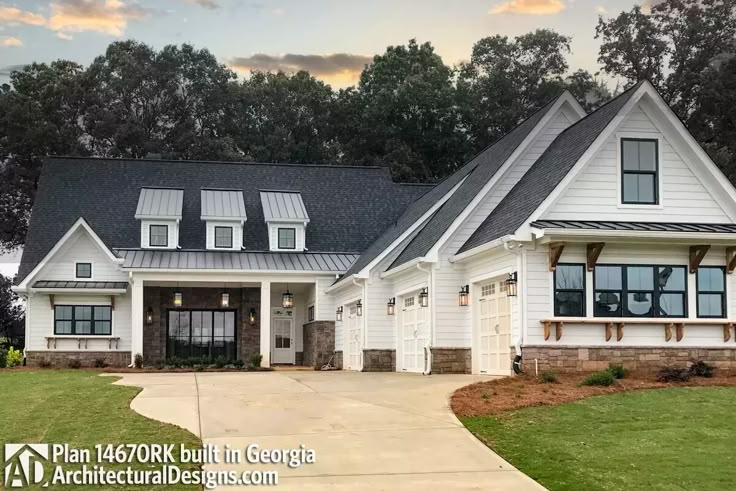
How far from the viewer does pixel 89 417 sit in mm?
13336

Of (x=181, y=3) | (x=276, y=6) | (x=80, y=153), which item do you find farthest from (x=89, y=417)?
(x=80, y=153)

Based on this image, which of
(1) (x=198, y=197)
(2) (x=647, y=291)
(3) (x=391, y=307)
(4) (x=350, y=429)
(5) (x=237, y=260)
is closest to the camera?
(4) (x=350, y=429)

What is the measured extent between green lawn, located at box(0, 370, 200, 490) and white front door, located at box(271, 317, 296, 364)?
1686cm

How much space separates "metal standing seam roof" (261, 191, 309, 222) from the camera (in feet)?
114

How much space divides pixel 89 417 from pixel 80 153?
41.6 m

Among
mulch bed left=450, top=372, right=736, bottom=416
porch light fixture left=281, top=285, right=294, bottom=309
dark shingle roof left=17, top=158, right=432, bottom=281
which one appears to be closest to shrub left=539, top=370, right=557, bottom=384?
mulch bed left=450, top=372, right=736, bottom=416

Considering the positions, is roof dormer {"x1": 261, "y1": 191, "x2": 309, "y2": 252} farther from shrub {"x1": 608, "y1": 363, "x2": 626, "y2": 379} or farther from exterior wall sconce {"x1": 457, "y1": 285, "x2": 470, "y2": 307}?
shrub {"x1": 608, "y1": 363, "x2": 626, "y2": 379}

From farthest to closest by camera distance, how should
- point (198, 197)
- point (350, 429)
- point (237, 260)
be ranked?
point (198, 197), point (237, 260), point (350, 429)

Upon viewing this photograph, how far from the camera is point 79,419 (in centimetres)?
1315

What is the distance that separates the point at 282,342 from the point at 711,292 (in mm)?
19429

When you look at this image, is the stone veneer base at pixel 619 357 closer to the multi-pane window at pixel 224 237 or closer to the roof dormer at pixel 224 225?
the roof dormer at pixel 224 225

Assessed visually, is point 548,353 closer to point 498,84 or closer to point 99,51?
point 498,84

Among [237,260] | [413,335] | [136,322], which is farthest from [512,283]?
[136,322]

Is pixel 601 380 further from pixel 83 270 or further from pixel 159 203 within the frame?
pixel 159 203
